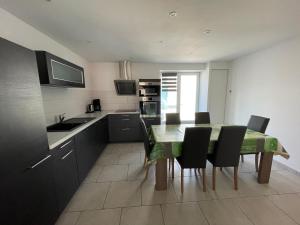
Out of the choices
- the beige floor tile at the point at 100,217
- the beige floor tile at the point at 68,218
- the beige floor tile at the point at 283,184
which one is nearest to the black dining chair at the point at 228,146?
the beige floor tile at the point at 283,184

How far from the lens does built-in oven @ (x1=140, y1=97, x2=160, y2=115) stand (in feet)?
14.2

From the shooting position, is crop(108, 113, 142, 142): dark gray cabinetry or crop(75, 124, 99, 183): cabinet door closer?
crop(75, 124, 99, 183): cabinet door

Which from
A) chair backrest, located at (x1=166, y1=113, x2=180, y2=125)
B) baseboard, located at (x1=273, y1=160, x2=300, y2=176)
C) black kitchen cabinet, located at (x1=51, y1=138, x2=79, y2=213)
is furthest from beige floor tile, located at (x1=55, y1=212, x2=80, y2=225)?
baseboard, located at (x1=273, y1=160, x2=300, y2=176)

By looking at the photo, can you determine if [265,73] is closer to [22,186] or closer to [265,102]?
[265,102]

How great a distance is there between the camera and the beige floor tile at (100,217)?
163cm

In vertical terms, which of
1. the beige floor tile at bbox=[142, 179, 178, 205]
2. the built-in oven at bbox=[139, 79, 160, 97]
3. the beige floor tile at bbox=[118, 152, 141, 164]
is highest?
the built-in oven at bbox=[139, 79, 160, 97]

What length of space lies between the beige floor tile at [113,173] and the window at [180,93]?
2.60 m

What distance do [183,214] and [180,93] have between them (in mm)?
3730

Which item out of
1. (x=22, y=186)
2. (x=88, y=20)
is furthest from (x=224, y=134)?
(x=88, y=20)

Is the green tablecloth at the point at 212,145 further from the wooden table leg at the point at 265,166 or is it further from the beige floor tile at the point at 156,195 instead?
the beige floor tile at the point at 156,195

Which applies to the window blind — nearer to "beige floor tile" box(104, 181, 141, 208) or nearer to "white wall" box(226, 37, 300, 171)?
"white wall" box(226, 37, 300, 171)

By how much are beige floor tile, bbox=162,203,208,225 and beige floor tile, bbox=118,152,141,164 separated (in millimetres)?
1315

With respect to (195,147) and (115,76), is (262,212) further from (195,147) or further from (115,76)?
(115,76)

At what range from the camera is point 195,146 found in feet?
6.46
